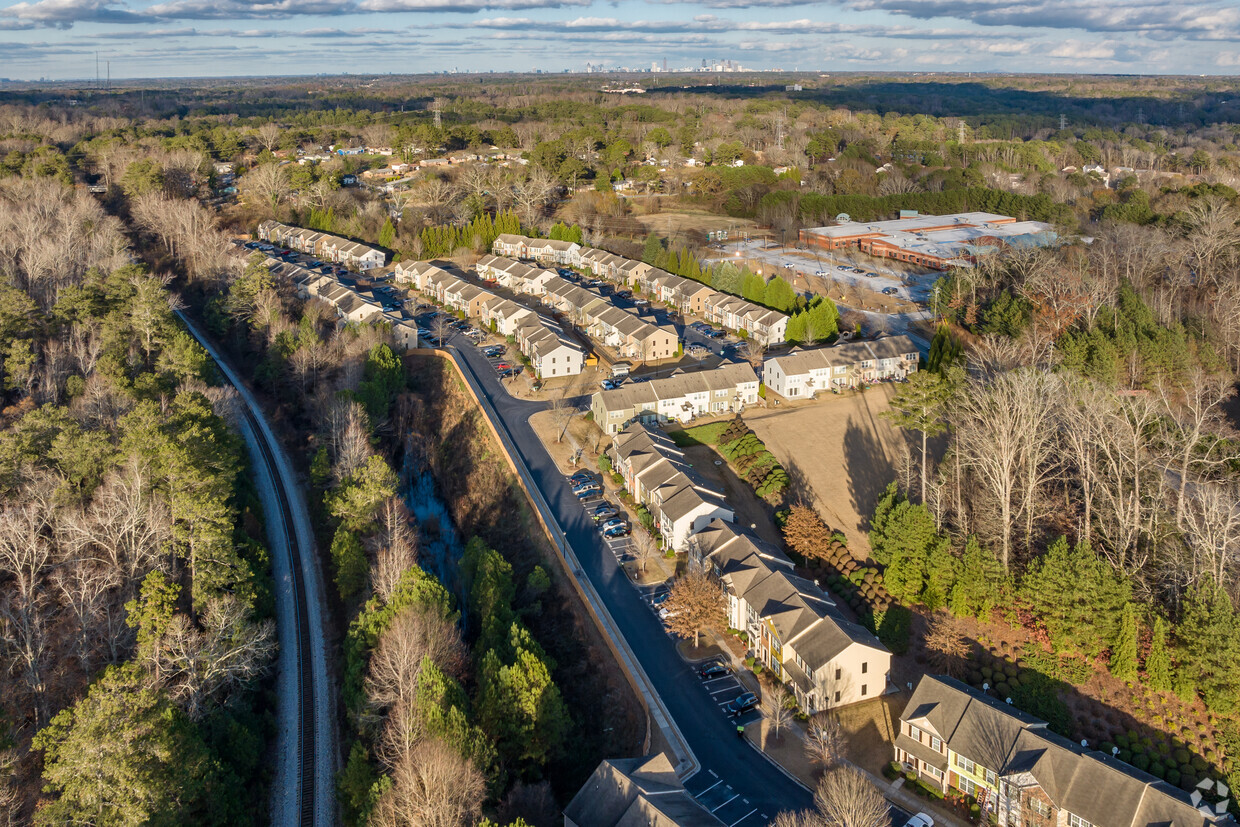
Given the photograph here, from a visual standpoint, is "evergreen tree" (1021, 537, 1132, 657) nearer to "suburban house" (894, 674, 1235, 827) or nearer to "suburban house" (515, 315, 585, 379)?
"suburban house" (894, 674, 1235, 827)

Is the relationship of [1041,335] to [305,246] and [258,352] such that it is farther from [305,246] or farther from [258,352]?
[305,246]

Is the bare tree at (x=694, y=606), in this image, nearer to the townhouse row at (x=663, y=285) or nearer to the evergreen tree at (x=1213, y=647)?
the evergreen tree at (x=1213, y=647)

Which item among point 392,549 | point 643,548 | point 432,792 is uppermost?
point 392,549

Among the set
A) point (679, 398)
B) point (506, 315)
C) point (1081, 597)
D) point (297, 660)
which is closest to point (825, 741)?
point (1081, 597)

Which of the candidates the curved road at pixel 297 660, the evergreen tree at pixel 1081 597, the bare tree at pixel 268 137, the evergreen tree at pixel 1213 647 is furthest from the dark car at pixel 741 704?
the bare tree at pixel 268 137

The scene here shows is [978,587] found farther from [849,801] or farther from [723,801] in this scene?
[723,801]

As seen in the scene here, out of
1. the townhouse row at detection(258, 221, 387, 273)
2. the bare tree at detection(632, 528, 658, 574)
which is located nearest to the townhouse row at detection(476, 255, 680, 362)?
the townhouse row at detection(258, 221, 387, 273)
